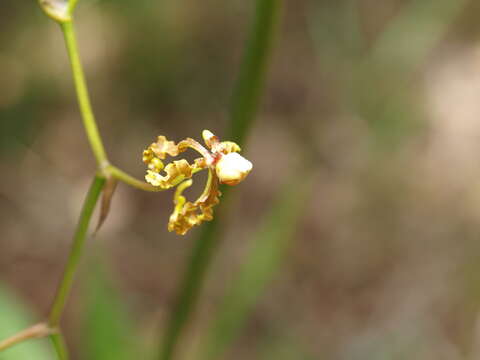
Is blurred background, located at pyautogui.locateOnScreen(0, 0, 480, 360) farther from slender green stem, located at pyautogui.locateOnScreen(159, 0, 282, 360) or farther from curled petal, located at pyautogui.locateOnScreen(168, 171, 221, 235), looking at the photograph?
curled petal, located at pyautogui.locateOnScreen(168, 171, 221, 235)

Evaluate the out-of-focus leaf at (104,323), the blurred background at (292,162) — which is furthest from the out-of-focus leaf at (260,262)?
the blurred background at (292,162)

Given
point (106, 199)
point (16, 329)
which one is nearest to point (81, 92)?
A: point (106, 199)

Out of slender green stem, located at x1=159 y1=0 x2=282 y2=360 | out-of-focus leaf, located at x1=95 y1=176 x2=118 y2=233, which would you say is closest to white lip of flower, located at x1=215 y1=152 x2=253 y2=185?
out-of-focus leaf, located at x1=95 y1=176 x2=118 y2=233

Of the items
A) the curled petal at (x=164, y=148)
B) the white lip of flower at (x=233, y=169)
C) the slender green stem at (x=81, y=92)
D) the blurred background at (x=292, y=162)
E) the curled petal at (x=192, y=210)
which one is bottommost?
the curled petal at (x=192, y=210)

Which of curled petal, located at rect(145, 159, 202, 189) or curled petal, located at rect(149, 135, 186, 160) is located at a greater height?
curled petal, located at rect(149, 135, 186, 160)

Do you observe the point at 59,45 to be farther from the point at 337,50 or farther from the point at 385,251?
the point at 385,251

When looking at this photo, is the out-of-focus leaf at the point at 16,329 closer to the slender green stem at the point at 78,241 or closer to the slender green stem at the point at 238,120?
the slender green stem at the point at 238,120

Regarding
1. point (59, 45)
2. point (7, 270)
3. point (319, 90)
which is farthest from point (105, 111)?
point (319, 90)
